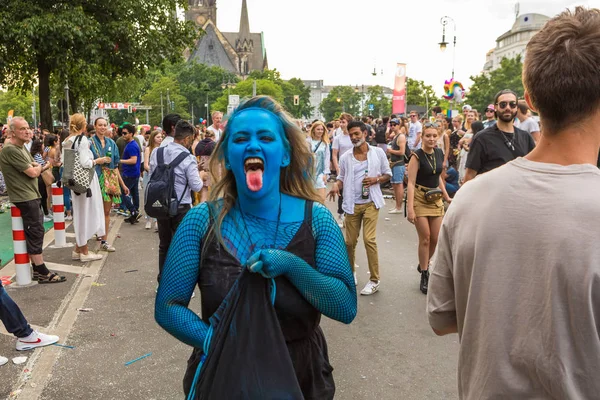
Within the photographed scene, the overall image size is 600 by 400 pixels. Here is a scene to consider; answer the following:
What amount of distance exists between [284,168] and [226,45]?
433ft

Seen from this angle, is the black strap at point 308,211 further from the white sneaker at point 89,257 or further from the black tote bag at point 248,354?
the white sneaker at point 89,257

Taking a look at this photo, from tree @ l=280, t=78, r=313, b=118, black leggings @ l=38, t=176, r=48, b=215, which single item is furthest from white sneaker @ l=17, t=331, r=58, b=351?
tree @ l=280, t=78, r=313, b=118

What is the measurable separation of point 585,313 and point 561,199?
0.30 metres

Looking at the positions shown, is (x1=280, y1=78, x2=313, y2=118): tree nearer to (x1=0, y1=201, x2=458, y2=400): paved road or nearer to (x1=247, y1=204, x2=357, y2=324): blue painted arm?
(x1=0, y1=201, x2=458, y2=400): paved road

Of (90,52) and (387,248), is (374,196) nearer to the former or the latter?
(387,248)

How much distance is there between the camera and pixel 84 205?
812cm

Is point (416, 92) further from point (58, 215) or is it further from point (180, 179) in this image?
point (180, 179)

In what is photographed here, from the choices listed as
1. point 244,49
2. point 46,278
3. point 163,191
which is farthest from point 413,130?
point 244,49

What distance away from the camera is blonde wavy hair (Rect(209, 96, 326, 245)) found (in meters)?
2.27

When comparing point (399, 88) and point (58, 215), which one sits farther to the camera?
point (399, 88)

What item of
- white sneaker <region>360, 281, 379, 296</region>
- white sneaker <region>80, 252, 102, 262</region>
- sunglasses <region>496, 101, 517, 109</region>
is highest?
sunglasses <region>496, 101, 517, 109</region>

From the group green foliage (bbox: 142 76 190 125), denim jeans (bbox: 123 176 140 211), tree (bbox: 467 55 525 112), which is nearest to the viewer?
denim jeans (bbox: 123 176 140 211)

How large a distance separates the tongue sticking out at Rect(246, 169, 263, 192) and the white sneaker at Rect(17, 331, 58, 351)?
3.68m

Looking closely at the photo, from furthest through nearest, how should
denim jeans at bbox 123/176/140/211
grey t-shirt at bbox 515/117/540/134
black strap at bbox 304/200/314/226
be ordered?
denim jeans at bbox 123/176/140/211
grey t-shirt at bbox 515/117/540/134
black strap at bbox 304/200/314/226
